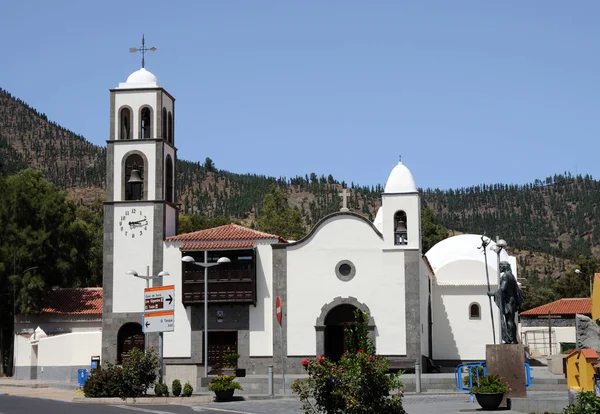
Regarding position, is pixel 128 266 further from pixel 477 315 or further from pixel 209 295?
pixel 477 315

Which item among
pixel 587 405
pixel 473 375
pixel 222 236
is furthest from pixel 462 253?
pixel 587 405

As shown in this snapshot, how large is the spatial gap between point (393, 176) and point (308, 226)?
8793cm

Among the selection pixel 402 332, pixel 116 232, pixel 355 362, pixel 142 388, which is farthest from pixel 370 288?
pixel 355 362

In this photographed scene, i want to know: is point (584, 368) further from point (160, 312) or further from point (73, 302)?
point (73, 302)

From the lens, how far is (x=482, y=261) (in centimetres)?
5441

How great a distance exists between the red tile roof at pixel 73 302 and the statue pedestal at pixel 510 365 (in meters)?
32.2

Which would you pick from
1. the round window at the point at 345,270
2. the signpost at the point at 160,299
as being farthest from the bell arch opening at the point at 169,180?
the signpost at the point at 160,299

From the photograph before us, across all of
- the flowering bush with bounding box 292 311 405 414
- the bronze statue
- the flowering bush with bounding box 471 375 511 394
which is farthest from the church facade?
the flowering bush with bounding box 292 311 405 414

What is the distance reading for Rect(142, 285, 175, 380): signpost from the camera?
36.3 m

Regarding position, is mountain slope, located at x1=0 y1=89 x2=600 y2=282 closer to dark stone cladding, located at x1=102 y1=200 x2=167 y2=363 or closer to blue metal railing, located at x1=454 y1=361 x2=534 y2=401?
dark stone cladding, located at x1=102 y1=200 x2=167 y2=363

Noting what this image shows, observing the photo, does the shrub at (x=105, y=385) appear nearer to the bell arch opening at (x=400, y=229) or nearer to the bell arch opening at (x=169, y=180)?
the bell arch opening at (x=169, y=180)

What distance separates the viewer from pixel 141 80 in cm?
5088

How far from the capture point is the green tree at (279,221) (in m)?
78.4

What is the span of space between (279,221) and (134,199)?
2985cm
